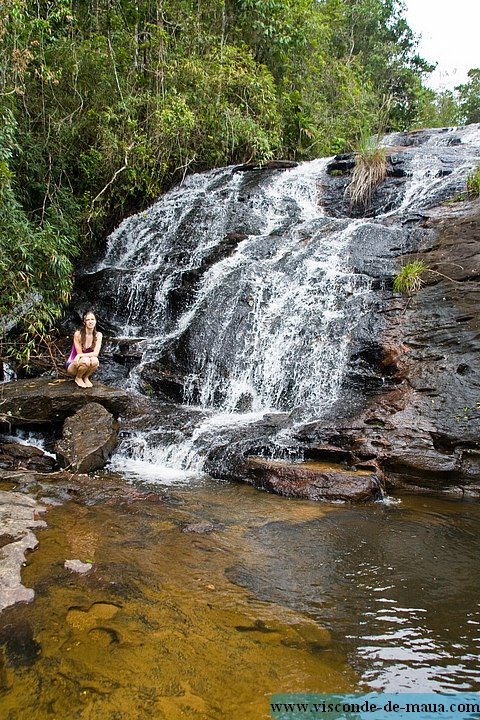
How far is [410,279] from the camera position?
7793 mm

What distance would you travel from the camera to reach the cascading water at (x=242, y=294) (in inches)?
289

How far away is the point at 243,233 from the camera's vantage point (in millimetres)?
10992

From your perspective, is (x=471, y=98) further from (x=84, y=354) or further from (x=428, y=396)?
(x=84, y=354)

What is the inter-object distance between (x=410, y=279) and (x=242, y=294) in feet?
8.83

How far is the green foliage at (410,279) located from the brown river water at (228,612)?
155 inches

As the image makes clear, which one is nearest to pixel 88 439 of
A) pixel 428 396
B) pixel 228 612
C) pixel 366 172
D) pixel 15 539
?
pixel 15 539

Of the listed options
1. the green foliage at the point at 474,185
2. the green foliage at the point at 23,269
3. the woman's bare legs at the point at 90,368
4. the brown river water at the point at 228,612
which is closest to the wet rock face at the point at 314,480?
the brown river water at the point at 228,612

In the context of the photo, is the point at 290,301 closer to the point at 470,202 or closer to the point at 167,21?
the point at 470,202

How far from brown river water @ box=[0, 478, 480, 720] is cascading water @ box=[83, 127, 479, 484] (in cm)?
218

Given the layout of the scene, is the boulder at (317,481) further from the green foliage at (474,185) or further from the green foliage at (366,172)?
the green foliage at (366,172)

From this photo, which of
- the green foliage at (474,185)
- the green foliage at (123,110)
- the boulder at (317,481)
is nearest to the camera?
the boulder at (317,481)

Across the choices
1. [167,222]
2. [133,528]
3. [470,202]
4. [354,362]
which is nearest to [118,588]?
[133,528]

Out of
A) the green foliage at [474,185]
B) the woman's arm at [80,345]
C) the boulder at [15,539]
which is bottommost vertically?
the boulder at [15,539]

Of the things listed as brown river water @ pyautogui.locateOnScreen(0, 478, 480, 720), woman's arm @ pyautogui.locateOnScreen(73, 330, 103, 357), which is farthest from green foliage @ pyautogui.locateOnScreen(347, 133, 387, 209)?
brown river water @ pyautogui.locateOnScreen(0, 478, 480, 720)
